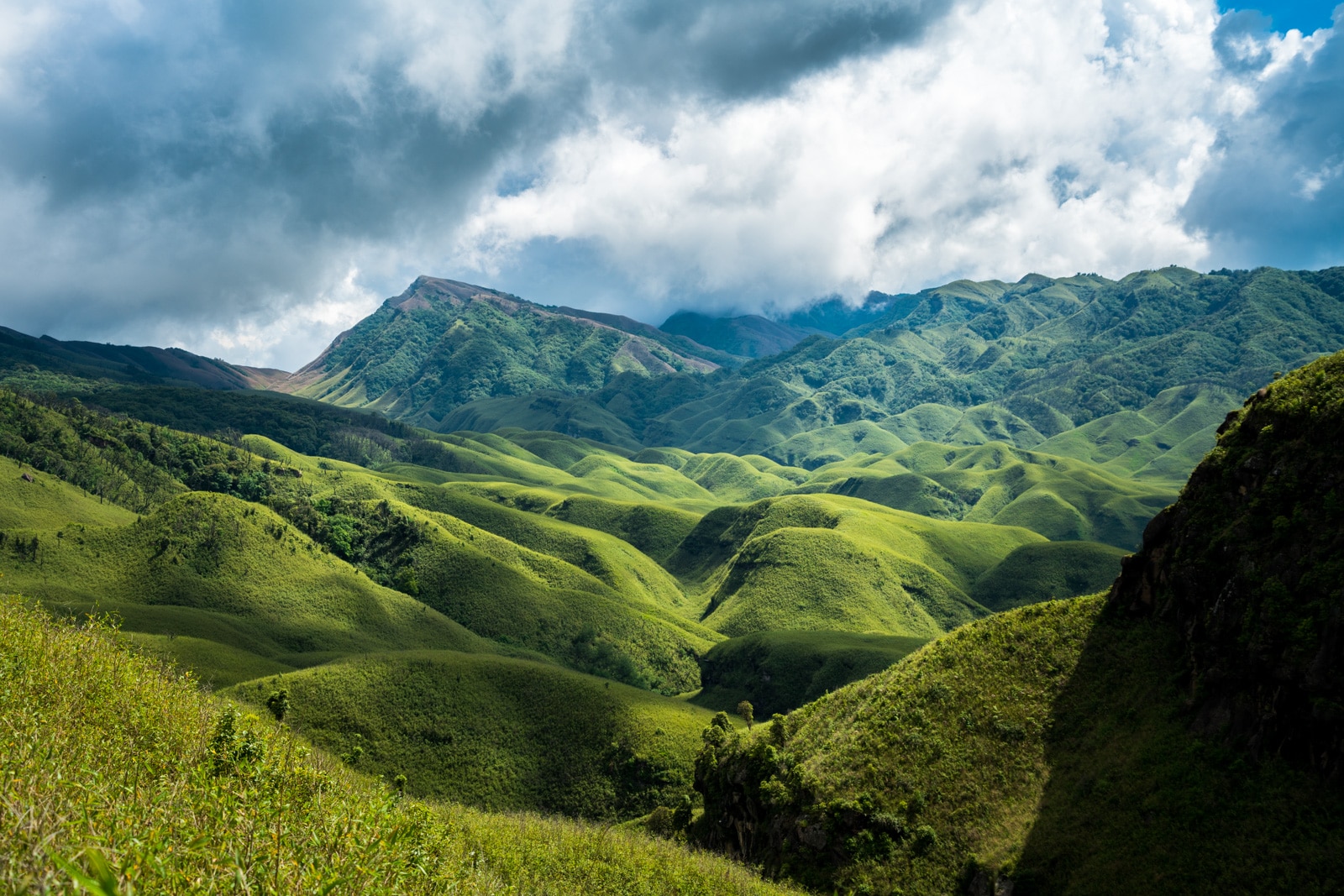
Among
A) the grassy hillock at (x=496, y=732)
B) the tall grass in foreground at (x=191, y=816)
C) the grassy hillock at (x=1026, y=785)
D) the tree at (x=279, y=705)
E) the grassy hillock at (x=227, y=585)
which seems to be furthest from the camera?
the grassy hillock at (x=227, y=585)

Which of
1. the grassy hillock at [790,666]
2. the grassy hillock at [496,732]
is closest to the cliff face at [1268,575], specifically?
the grassy hillock at [496,732]

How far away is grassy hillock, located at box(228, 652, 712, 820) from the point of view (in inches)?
3740

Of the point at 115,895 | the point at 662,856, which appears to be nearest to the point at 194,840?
the point at 115,895

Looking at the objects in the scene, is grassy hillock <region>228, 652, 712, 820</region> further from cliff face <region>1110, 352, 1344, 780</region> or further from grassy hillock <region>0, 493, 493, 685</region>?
cliff face <region>1110, 352, 1344, 780</region>

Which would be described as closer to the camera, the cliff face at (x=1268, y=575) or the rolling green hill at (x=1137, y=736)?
the rolling green hill at (x=1137, y=736)

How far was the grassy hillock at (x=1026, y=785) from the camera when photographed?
130 feet

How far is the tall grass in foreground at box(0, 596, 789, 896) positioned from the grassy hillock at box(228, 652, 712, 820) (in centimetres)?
5271

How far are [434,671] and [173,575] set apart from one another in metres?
79.8

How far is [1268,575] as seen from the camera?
45.5m

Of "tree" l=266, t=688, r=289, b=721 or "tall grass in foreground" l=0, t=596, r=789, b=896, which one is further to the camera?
"tree" l=266, t=688, r=289, b=721

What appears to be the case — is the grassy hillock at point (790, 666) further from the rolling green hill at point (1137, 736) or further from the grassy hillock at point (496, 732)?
the rolling green hill at point (1137, 736)

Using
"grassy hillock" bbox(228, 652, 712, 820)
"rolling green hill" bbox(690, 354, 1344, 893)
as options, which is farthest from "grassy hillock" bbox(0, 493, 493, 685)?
"rolling green hill" bbox(690, 354, 1344, 893)

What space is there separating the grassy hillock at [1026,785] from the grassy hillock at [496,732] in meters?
32.0

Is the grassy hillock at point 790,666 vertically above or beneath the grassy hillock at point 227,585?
above
